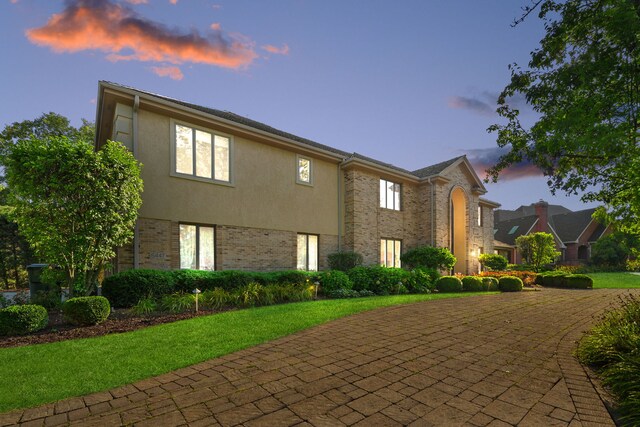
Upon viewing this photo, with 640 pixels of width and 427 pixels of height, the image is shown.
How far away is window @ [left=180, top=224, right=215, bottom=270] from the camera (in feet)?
37.0

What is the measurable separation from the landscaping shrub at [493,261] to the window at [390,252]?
8.19 m

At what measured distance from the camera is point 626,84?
22.2 ft

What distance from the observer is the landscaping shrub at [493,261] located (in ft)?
75.2

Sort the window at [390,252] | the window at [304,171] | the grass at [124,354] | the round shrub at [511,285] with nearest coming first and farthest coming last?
the grass at [124,354], the window at [304,171], the round shrub at [511,285], the window at [390,252]

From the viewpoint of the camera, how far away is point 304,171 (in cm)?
1520

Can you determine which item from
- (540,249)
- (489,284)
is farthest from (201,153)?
(540,249)

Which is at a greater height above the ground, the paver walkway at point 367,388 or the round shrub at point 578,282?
the paver walkway at point 367,388

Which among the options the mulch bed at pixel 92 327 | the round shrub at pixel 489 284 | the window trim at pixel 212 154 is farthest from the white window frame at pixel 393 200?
the mulch bed at pixel 92 327

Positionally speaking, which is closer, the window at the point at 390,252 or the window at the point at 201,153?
the window at the point at 201,153

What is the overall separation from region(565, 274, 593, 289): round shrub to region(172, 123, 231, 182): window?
18.4m

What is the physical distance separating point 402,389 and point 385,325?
294cm

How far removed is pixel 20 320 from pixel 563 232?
49648mm

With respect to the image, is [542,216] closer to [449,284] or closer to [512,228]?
[512,228]

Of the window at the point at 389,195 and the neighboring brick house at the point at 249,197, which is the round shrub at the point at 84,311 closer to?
the neighboring brick house at the point at 249,197
